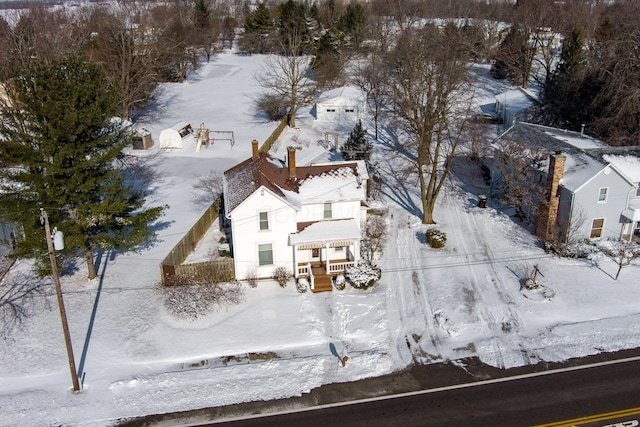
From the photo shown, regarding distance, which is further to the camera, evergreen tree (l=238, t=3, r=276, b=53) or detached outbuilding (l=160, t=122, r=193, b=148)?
evergreen tree (l=238, t=3, r=276, b=53)

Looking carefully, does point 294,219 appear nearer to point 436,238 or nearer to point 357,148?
point 436,238

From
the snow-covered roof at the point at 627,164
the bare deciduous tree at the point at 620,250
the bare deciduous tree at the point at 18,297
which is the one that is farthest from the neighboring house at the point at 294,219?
the snow-covered roof at the point at 627,164

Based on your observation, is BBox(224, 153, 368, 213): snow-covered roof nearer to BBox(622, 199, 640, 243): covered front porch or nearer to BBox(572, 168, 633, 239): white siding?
BBox(572, 168, 633, 239): white siding

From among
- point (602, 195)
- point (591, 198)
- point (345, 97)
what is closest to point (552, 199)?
point (591, 198)

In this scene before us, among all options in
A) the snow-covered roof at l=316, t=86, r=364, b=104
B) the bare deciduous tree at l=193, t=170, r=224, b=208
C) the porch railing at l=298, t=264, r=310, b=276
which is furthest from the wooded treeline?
the porch railing at l=298, t=264, r=310, b=276

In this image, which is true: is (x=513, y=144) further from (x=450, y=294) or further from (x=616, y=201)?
A: (x=450, y=294)
